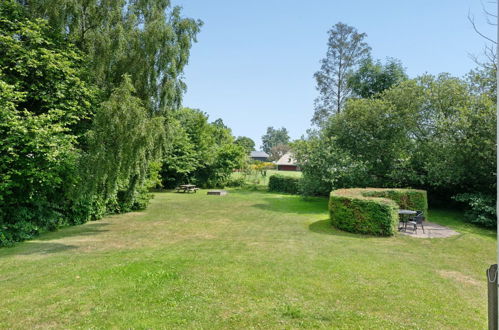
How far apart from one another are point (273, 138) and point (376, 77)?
104503 mm

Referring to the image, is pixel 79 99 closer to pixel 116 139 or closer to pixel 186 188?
pixel 116 139

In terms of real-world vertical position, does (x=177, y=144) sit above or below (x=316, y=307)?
above

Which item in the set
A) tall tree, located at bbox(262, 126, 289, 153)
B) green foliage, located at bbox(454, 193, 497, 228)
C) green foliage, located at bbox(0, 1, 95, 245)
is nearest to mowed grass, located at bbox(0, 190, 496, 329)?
green foliage, located at bbox(0, 1, 95, 245)

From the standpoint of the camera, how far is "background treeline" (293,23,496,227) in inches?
521

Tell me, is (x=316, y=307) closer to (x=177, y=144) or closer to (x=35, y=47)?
(x=35, y=47)

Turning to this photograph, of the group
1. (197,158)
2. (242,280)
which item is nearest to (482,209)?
(242,280)

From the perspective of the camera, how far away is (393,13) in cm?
897

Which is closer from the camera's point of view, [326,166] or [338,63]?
[326,166]

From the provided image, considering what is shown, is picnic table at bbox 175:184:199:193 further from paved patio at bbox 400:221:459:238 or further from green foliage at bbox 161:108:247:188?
paved patio at bbox 400:221:459:238

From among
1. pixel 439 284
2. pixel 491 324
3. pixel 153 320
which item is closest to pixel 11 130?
pixel 153 320

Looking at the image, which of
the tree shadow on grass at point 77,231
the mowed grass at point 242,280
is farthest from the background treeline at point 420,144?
the tree shadow on grass at point 77,231

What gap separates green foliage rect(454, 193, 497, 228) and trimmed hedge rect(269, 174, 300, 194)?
515 inches

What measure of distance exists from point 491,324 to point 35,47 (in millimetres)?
13085

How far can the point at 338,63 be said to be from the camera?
29.8m
